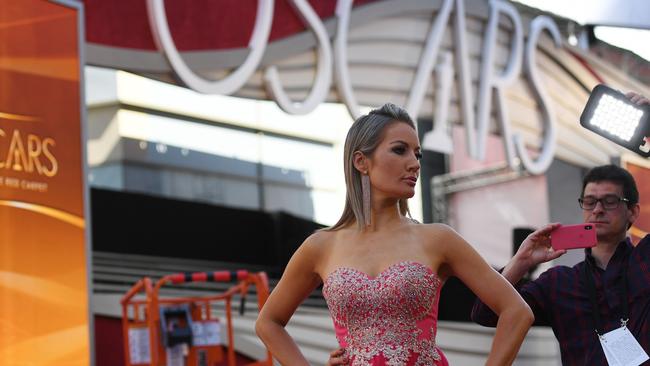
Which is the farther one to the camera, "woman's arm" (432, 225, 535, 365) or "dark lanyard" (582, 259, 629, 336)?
"dark lanyard" (582, 259, 629, 336)

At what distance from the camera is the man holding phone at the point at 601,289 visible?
3.07 meters

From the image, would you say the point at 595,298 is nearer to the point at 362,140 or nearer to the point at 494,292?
the point at 494,292

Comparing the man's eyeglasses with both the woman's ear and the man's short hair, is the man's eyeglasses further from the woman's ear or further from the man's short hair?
the woman's ear

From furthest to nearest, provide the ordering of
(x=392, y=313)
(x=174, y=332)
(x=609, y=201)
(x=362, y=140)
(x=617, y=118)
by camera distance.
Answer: (x=174, y=332)
(x=609, y=201)
(x=617, y=118)
(x=362, y=140)
(x=392, y=313)

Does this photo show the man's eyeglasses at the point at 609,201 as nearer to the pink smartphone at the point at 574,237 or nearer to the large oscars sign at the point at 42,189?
the pink smartphone at the point at 574,237

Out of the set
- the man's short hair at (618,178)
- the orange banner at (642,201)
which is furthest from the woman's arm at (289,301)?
the orange banner at (642,201)

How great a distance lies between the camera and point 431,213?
12430 millimetres

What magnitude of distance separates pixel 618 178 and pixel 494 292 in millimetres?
871

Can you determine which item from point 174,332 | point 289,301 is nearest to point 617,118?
point 289,301

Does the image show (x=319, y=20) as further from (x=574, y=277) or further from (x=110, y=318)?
(x=574, y=277)

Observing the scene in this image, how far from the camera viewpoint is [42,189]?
21.5 feet

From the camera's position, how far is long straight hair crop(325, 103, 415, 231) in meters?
2.67

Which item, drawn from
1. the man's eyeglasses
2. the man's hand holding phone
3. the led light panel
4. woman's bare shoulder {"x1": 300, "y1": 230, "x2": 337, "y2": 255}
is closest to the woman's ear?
woman's bare shoulder {"x1": 300, "y1": 230, "x2": 337, "y2": 255}

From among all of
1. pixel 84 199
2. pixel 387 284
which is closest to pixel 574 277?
pixel 387 284
